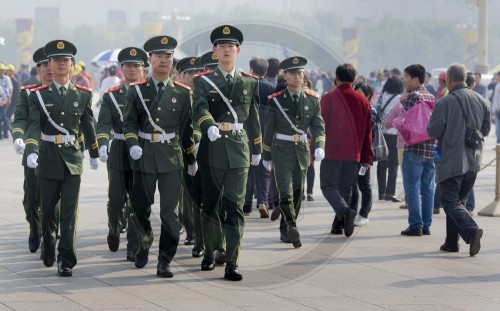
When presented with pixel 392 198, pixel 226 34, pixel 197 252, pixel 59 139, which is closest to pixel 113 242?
pixel 197 252

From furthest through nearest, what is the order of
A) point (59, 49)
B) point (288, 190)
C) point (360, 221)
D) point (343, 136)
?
point (360, 221) → point (343, 136) → point (288, 190) → point (59, 49)

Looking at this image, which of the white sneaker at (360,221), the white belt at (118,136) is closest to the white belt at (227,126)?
the white belt at (118,136)

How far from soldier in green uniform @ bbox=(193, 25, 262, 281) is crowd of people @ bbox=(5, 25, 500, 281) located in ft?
0.04

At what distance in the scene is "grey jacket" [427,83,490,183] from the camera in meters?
9.87

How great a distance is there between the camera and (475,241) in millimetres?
9648

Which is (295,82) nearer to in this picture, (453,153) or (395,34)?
(453,153)

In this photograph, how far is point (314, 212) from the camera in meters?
12.8

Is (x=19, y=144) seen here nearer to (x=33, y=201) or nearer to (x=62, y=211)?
(x=62, y=211)

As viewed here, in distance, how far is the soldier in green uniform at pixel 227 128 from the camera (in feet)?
28.0

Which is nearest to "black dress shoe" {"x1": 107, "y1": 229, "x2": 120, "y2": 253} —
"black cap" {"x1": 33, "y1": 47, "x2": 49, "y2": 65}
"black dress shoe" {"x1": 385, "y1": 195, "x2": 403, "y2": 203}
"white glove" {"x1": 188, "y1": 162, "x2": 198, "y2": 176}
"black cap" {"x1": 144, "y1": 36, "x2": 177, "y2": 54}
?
"white glove" {"x1": 188, "y1": 162, "x2": 198, "y2": 176}

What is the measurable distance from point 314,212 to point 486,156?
9927mm

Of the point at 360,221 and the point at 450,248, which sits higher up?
the point at 360,221

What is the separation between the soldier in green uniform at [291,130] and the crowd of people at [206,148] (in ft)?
0.04

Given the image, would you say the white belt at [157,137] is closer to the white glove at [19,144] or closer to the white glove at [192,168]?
the white glove at [192,168]
